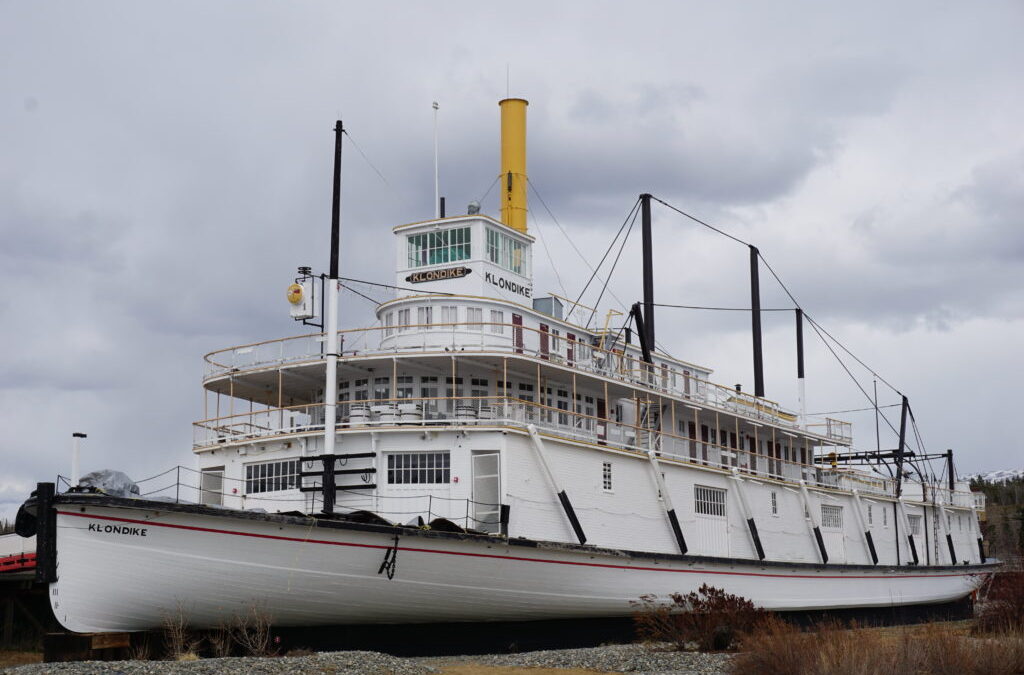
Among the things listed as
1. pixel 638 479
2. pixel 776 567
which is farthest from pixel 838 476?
pixel 638 479

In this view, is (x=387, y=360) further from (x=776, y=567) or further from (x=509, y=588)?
(x=776, y=567)

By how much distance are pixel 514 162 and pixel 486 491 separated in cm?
1400

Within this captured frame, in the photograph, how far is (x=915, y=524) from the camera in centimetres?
4406

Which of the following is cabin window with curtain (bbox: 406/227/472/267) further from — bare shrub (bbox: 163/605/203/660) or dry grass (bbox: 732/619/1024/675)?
dry grass (bbox: 732/619/1024/675)

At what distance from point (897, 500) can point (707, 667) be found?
25387 mm

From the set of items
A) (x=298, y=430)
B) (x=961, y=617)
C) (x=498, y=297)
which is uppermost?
(x=498, y=297)

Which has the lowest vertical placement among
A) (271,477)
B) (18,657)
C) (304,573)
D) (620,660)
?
(18,657)

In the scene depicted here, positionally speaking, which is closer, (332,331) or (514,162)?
(332,331)

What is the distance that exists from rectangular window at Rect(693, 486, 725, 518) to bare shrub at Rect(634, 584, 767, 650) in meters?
4.35

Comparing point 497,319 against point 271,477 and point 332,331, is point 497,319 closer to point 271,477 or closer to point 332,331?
point 332,331


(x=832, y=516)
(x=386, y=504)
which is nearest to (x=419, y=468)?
(x=386, y=504)

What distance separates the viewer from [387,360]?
84.7 feet

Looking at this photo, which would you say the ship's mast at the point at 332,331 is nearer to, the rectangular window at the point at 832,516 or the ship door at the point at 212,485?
the ship door at the point at 212,485

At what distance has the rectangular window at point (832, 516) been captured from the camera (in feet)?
121
